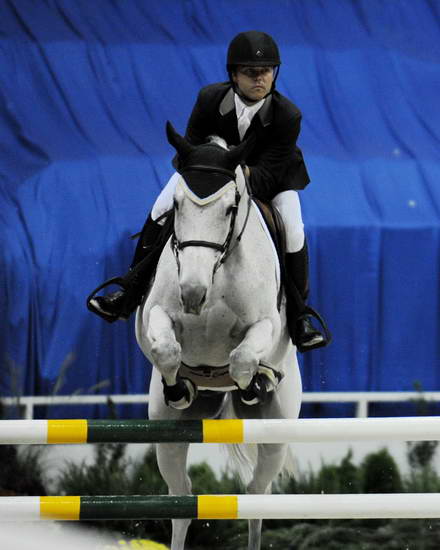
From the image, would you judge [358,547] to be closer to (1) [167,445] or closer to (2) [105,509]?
(1) [167,445]

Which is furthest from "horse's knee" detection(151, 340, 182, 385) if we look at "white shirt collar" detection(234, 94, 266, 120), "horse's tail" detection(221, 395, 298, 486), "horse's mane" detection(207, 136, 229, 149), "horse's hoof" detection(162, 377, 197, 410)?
"horse's tail" detection(221, 395, 298, 486)

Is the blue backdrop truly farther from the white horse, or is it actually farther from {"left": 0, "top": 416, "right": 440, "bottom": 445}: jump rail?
{"left": 0, "top": 416, "right": 440, "bottom": 445}: jump rail

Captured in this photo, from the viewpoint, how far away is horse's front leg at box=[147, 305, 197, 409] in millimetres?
3871

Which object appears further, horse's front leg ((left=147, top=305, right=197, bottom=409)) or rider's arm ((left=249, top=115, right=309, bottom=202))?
rider's arm ((left=249, top=115, right=309, bottom=202))

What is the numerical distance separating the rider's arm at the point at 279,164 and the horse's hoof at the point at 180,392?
945 mm

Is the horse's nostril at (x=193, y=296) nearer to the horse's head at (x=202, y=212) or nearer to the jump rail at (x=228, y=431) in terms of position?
the horse's head at (x=202, y=212)

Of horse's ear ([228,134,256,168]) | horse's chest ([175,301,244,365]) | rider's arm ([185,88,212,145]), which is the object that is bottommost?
horse's chest ([175,301,244,365])

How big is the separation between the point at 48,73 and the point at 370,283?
3.88 meters

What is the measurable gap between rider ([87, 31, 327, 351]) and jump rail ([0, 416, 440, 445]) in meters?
0.79

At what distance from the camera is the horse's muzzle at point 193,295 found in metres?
3.53

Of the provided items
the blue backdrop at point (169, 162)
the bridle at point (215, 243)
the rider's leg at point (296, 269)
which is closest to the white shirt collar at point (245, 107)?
the rider's leg at point (296, 269)

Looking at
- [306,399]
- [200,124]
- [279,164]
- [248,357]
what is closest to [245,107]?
[200,124]

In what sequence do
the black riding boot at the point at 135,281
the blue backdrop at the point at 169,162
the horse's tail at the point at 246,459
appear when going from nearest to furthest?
the black riding boot at the point at 135,281, the horse's tail at the point at 246,459, the blue backdrop at the point at 169,162

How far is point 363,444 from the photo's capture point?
7586 millimetres
